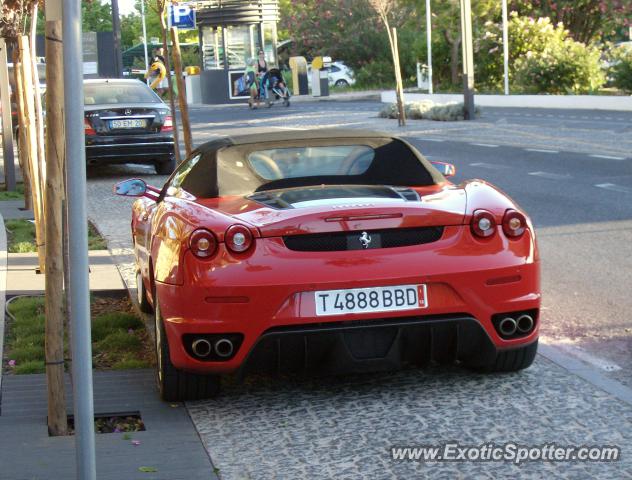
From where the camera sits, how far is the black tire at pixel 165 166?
19594 millimetres

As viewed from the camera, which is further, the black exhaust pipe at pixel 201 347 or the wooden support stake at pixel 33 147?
the wooden support stake at pixel 33 147

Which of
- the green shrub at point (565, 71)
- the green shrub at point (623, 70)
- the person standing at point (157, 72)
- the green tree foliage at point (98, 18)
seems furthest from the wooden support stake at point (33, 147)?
the green tree foliage at point (98, 18)

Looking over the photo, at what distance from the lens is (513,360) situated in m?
6.14

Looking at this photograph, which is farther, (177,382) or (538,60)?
(538,60)

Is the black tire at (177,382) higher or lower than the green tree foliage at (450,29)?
lower

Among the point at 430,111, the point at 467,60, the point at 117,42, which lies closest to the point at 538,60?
the point at 430,111

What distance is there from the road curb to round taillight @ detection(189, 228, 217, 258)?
1.88m

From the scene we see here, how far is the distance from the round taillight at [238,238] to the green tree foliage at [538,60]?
36340 millimetres

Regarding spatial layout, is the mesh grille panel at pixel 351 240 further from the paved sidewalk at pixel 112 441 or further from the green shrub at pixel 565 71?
the green shrub at pixel 565 71

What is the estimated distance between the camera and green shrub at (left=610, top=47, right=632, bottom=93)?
124ft

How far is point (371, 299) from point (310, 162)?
4.93 ft

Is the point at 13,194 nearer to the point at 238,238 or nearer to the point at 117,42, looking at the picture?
the point at 238,238

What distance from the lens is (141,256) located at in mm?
7586

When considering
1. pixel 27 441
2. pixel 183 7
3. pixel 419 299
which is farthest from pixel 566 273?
pixel 183 7
